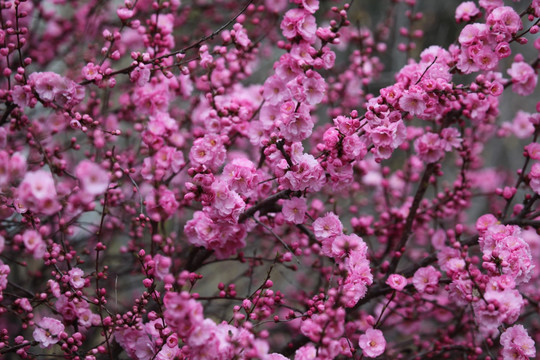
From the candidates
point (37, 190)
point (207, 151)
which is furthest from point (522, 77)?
point (37, 190)

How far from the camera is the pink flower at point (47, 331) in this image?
1943 millimetres

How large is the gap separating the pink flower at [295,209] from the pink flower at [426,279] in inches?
26.5

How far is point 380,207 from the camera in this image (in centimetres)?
398

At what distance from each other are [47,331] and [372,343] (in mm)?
1375

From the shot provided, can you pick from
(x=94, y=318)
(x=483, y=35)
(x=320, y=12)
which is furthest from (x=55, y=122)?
(x=320, y=12)

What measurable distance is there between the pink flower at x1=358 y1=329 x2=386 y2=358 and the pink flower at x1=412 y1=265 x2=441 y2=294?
0.40m

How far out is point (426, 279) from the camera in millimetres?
2312

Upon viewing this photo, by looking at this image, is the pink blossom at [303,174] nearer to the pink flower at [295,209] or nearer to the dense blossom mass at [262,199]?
the dense blossom mass at [262,199]

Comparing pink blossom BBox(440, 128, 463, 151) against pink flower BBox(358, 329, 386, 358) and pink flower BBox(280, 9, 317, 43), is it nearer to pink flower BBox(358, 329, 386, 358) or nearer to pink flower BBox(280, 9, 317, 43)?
pink flower BBox(280, 9, 317, 43)

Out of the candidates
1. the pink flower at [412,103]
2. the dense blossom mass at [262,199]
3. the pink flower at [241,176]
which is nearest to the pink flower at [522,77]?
the dense blossom mass at [262,199]

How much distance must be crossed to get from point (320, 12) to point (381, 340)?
434 cm

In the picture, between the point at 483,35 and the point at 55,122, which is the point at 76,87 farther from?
the point at 483,35

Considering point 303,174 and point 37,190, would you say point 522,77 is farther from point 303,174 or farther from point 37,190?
point 37,190

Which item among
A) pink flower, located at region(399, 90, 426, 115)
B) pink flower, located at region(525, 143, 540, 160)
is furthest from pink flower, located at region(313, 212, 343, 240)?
pink flower, located at region(525, 143, 540, 160)
